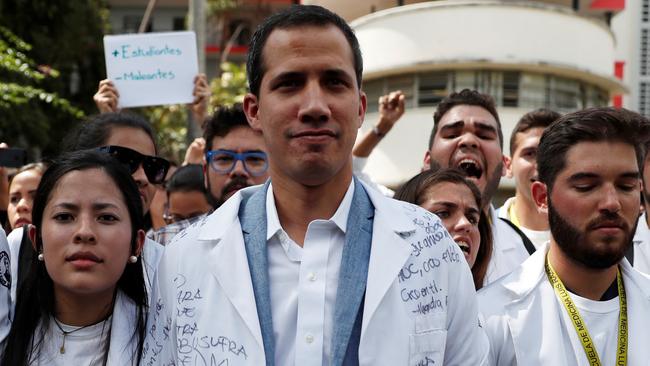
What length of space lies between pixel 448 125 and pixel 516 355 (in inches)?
80.1

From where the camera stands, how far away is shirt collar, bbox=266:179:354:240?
2.87 m

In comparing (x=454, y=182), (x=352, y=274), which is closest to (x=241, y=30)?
(x=454, y=182)

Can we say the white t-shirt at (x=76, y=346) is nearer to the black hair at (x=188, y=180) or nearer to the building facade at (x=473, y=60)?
the black hair at (x=188, y=180)

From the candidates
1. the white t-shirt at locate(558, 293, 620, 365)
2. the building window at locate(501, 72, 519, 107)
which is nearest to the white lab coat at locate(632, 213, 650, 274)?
the white t-shirt at locate(558, 293, 620, 365)

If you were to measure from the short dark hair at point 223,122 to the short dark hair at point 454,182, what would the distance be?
3.94 ft

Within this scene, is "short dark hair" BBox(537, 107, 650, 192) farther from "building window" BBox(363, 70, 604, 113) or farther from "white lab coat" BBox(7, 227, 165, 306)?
"building window" BBox(363, 70, 604, 113)

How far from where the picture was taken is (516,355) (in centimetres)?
345

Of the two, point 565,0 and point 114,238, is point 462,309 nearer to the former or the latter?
point 114,238

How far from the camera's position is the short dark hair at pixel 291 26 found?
9.54 feet

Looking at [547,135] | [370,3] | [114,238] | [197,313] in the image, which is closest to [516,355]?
[547,135]

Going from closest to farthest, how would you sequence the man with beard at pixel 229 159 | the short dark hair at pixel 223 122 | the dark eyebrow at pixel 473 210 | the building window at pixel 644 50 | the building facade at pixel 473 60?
the dark eyebrow at pixel 473 210 < the man with beard at pixel 229 159 < the short dark hair at pixel 223 122 < the building facade at pixel 473 60 < the building window at pixel 644 50

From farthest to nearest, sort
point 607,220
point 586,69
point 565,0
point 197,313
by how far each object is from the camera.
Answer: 1. point 565,0
2. point 586,69
3. point 607,220
4. point 197,313

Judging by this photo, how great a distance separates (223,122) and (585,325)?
102 inches

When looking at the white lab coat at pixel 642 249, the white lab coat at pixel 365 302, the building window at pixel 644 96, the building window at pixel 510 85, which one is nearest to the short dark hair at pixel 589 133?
the white lab coat at pixel 365 302
